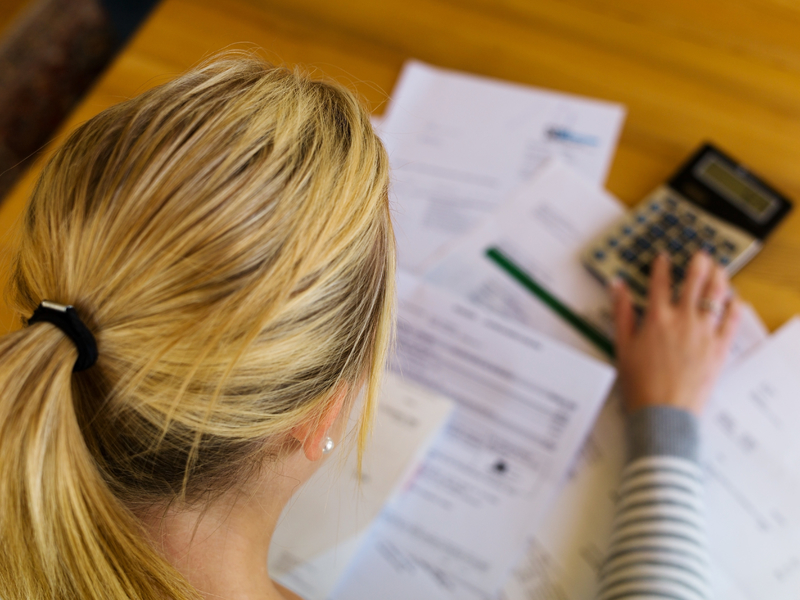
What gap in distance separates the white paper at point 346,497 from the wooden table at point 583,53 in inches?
14.7

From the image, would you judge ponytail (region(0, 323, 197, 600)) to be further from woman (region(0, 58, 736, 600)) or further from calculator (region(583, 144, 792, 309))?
calculator (region(583, 144, 792, 309))

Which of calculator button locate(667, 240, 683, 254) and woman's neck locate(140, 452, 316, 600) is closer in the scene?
woman's neck locate(140, 452, 316, 600)

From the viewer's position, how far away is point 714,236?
652 mm

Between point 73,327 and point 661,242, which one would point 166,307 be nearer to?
point 73,327

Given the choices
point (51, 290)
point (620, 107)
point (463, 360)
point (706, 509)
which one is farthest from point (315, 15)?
point (706, 509)

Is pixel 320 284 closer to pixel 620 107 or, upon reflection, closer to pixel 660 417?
pixel 660 417

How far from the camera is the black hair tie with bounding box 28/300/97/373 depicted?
0.98 feet

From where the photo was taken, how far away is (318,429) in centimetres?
40

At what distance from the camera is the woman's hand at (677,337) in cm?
59

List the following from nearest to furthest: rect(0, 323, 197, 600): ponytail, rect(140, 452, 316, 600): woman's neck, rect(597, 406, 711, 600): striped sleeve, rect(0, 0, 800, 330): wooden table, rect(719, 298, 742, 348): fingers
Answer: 1. rect(0, 323, 197, 600): ponytail
2. rect(140, 452, 316, 600): woman's neck
3. rect(597, 406, 711, 600): striped sleeve
4. rect(719, 298, 742, 348): fingers
5. rect(0, 0, 800, 330): wooden table

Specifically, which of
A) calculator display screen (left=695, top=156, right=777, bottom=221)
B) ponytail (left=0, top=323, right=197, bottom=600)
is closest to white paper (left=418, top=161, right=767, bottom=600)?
calculator display screen (left=695, top=156, right=777, bottom=221)

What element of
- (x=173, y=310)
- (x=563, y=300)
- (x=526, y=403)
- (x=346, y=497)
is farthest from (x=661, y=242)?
(x=173, y=310)

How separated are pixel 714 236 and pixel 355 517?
0.50 meters

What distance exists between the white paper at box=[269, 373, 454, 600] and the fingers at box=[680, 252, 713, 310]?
0.95ft
